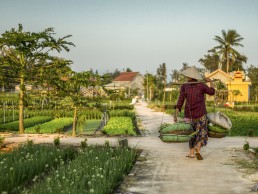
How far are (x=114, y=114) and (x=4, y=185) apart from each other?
73.2ft

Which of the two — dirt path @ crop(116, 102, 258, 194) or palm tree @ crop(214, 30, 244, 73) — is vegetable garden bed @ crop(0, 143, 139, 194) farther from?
palm tree @ crop(214, 30, 244, 73)

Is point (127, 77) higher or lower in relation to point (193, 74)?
higher

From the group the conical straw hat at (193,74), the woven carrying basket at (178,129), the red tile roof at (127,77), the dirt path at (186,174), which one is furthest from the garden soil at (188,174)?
the red tile roof at (127,77)

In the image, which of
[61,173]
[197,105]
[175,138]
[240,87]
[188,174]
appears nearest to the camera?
[61,173]

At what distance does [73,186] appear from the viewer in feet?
16.9

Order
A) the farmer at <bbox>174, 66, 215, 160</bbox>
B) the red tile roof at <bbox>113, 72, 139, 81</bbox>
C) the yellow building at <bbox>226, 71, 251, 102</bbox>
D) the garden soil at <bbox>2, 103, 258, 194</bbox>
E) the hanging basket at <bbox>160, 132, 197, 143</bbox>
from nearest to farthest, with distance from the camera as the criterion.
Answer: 1. the garden soil at <bbox>2, 103, 258, 194</bbox>
2. the hanging basket at <bbox>160, 132, 197, 143</bbox>
3. the farmer at <bbox>174, 66, 215, 160</bbox>
4. the yellow building at <bbox>226, 71, 251, 102</bbox>
5. the red tile roof at <bbox>113, 72, 139, 81</bbox>

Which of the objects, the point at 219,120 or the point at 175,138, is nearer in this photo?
the point at 175,138

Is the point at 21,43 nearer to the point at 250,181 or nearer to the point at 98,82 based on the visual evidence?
the point at 98,82

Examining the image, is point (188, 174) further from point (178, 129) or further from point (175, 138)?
point (178, 129)

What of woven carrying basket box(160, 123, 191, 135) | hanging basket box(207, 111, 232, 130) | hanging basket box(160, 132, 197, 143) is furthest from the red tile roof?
hanging basket box(160, 132, 197, 143)

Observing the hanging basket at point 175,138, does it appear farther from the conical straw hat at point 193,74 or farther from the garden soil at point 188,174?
the conical straw hat at point 193,74

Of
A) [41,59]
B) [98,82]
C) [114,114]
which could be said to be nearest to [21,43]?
[41,59]

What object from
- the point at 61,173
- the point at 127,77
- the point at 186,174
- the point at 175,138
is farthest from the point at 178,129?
the point at 127,77

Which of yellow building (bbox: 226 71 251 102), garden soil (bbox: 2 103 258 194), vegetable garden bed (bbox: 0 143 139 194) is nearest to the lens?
vegetable garden bed (bbox: 0 143 139 194)
